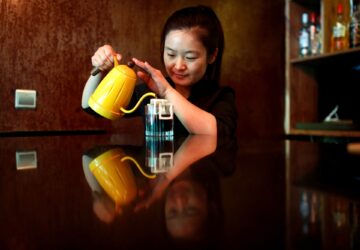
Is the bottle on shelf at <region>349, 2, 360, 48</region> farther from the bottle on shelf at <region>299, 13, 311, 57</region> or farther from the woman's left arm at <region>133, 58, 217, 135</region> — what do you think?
the woman's left arm at <region>133, 58, 217, 135</region>

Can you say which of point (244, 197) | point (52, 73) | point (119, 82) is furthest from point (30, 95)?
point (244, 197)

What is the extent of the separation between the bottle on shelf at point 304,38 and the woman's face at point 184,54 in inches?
43.5

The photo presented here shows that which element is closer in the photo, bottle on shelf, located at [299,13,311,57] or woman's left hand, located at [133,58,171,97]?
woman's left hand, located at [133,58,171,97]

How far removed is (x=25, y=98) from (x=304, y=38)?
1.69m

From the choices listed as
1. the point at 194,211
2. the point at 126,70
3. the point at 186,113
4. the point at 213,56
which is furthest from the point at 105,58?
the point at 194,211

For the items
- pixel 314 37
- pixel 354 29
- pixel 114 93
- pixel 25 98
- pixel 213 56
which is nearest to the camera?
pixel 114 93

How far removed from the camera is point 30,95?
166cm

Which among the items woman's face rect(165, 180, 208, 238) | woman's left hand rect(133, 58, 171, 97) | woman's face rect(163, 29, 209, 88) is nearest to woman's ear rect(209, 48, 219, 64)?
woman's face rect(163, 29, 209, 88)

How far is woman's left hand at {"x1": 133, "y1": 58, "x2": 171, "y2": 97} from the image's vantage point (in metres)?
1.01

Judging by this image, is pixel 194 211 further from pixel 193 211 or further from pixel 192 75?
pixel 192 75

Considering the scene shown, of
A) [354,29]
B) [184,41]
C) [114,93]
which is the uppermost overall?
[354,29]

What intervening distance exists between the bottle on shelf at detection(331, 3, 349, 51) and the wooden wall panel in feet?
1.42

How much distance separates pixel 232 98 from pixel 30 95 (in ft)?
3.32

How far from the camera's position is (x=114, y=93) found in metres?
0.88
